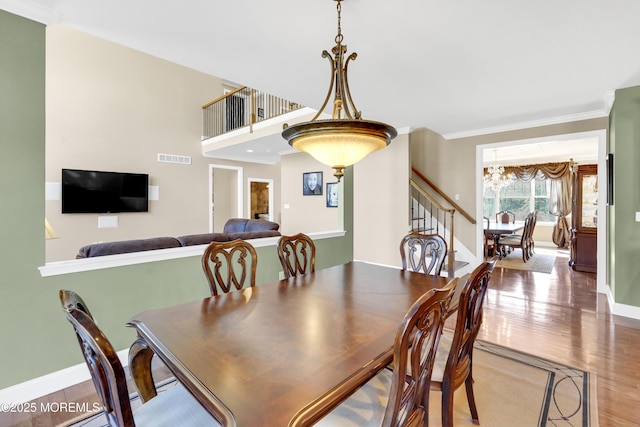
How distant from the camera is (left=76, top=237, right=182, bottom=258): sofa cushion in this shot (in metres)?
2.34

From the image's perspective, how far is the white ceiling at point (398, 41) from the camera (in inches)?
74.3

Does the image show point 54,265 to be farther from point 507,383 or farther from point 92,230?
point 92,230

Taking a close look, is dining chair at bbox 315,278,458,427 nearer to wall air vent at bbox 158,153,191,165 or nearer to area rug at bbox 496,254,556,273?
area rug at bbox 496,254,556,273

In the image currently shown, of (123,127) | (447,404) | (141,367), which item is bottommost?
(447,404)

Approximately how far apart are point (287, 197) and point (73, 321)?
669cm

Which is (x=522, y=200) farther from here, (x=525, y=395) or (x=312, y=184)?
(x=525, y=395)

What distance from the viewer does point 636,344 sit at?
2.62 m

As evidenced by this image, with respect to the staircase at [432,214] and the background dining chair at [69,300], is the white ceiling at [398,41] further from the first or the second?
the staircase at [432,214]

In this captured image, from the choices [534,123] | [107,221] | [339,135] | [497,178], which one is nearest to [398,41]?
[339,135]

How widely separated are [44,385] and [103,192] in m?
4.47

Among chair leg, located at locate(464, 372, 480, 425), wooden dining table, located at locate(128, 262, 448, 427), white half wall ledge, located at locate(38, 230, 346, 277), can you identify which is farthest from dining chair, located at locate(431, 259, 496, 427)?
white half wall ledge, located at locate(38, 230, 346, 277)

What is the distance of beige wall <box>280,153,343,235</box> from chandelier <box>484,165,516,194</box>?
13.1 feet

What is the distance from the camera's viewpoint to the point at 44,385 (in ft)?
6.39

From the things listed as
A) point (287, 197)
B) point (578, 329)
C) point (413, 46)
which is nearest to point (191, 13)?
point (413, 46)
